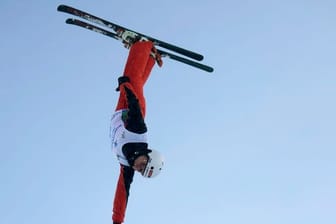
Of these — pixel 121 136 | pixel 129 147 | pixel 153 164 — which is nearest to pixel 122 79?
pixel 121 136

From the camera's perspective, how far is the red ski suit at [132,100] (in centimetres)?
1122

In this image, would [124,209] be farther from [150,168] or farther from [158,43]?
[158,43]

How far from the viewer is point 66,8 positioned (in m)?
13.0

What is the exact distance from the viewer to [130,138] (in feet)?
36.9

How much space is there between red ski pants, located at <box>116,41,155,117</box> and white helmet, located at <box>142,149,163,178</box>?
52.2 inches

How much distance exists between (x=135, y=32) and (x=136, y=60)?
0.95 meters

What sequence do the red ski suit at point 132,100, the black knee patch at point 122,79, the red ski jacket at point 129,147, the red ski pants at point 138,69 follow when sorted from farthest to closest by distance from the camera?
the red ski pants at point 138,69, the black knee patch at point 122,79, the red ski suit at point 132,100, the red ski jacket at point 129,147

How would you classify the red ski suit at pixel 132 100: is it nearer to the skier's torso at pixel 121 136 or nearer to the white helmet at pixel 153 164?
the skier's torso at pixel 121 136

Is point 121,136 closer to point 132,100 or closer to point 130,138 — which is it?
point 130,138

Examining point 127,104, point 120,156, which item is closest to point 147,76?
point 127,104

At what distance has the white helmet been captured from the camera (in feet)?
36.5

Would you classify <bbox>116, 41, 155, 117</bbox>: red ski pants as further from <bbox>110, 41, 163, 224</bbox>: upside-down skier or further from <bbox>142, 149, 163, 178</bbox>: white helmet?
<bbox>142, 149, 163, 178</bbox>: white helmet

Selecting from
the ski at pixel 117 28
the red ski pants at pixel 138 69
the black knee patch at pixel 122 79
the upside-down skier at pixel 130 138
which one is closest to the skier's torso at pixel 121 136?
the upside-down skier at pixel 130 138

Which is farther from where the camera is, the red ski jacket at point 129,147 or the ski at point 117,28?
the ski at point 117,28
